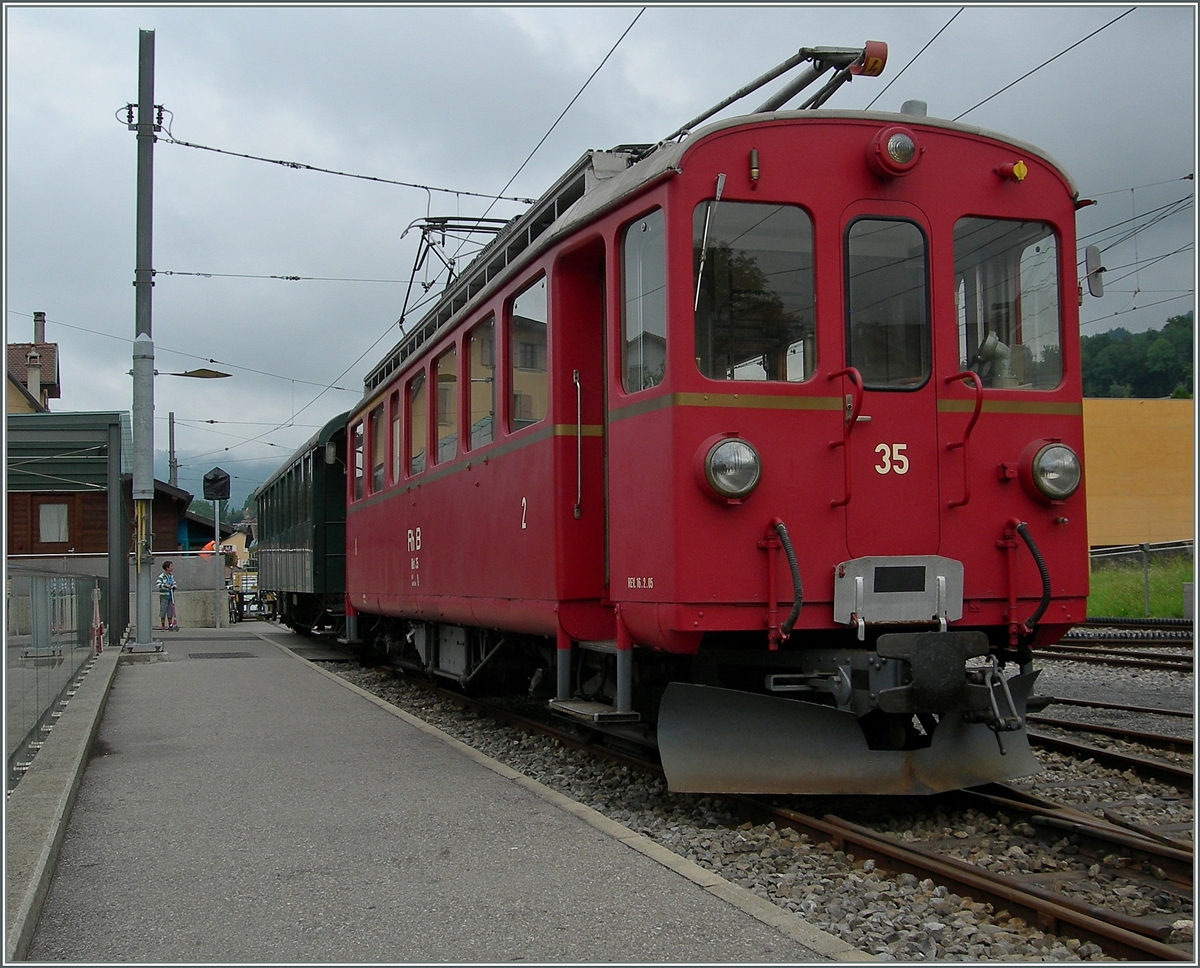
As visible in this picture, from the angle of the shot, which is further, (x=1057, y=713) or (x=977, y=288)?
(x=1057, y=713)

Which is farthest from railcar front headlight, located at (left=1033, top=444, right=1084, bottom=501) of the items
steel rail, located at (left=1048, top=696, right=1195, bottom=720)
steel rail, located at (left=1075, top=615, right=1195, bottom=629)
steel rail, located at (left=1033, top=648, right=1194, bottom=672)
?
steel rail, located at (left=1075, top=615, right=1195, bottom=629)

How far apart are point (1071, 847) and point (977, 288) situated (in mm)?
2753

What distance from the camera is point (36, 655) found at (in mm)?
8031

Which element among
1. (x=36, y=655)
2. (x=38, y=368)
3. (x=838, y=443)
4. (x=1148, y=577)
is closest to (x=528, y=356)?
(x=838, y=443)

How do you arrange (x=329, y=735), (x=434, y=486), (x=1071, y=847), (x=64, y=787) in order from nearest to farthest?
(x=1071, y=847)
(x=64, y=787)
(x=329, y=735)
(x=434, y=486)

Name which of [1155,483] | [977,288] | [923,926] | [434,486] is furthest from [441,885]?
[1155,483]

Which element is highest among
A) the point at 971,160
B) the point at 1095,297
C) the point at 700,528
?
the point at 971,160

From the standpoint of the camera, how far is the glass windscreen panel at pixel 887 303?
595cm

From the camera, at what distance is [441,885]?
15.6ft

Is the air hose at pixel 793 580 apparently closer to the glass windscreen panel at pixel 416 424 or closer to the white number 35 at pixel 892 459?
the white number 35 at pixel 892 459

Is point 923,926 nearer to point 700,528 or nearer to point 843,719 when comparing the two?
point 843,719

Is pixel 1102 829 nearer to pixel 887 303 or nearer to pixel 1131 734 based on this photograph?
pixel 887 303

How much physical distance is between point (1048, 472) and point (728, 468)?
1.69 meters

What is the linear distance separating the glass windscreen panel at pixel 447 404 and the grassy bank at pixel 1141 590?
13.6 meters
